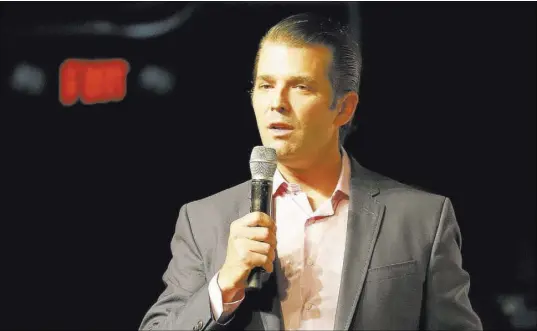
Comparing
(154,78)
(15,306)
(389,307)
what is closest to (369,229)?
(389,307)

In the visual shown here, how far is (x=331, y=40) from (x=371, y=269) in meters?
0.55

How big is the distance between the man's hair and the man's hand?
0.42m

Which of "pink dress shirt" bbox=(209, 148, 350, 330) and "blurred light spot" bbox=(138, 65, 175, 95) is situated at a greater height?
"blurred light spot" bbox=(138, 65, 175, 95)

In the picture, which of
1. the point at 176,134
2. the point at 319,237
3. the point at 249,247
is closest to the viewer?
the point at 249,247

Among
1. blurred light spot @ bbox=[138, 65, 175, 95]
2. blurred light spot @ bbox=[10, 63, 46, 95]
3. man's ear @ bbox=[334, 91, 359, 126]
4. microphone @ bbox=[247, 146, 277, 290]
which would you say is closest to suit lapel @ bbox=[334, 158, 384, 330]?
man's ear @ bbox=[334, 91, 359, 126]

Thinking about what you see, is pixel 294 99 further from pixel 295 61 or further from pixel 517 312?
pixel 517 312

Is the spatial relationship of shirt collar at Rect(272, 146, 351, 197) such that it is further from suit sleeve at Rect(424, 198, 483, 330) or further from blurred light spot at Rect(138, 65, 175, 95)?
blurred light spot at Rect(138, 65, 175, 95)

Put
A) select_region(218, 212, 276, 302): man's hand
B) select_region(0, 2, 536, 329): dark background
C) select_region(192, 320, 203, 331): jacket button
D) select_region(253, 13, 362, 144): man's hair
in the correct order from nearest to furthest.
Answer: select_region(218, 212, 276, 302): man's hand, select_region(192, 320, 203, 331): jacket button, select_region(253, 13, 362, 144): man's hair, select_region(0, 2, 536, 329): dark background

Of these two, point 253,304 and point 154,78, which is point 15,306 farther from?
point 253,304

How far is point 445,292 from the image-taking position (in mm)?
1750

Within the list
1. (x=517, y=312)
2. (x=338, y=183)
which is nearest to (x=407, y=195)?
(x=338, y=183)

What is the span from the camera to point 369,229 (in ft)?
5.78

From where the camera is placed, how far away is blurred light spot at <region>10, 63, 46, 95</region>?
254 centimetres

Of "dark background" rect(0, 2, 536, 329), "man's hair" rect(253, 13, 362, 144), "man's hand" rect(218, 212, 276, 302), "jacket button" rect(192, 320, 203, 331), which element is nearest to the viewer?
"man's hand" rect(218, 212, 276, 302)
